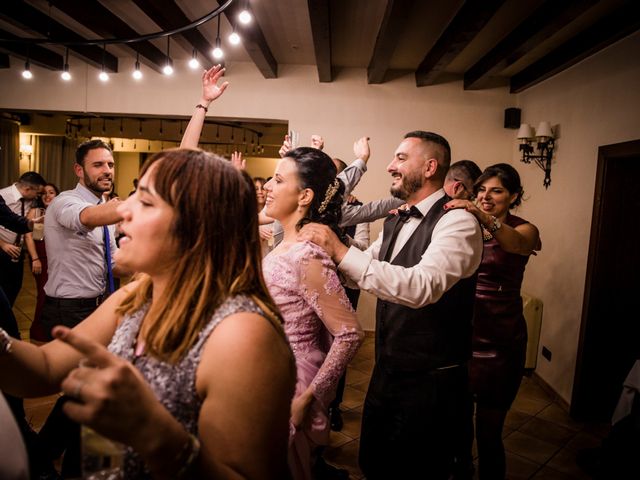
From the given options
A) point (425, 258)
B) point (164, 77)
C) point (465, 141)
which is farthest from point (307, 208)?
point (164, 77)

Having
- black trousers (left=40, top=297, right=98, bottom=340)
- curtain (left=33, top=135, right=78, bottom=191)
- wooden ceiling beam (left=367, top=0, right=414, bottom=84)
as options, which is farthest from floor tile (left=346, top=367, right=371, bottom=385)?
curtain (left=33, top=135, right=78, bottom=191)

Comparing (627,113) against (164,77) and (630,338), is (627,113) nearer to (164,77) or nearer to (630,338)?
(630,338)

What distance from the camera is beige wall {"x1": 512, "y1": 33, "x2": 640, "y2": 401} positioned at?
316 cm

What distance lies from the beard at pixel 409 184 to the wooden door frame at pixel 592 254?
200 cm

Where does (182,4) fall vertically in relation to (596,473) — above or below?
above

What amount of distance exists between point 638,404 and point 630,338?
3.82 feet

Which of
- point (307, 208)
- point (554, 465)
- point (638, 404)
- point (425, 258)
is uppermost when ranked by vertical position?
point (307, 208)

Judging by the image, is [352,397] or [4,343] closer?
[4,343]

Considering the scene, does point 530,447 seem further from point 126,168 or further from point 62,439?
point 126,168

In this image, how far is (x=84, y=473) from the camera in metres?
0.67

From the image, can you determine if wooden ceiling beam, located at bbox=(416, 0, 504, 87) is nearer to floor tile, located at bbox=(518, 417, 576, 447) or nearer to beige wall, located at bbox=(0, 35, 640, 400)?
beige wall, located at bbox=(0, 35, 640, 400)

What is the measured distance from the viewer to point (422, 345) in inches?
66.9

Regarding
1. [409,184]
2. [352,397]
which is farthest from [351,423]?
[409,184]

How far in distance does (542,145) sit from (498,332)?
97.3 inches
